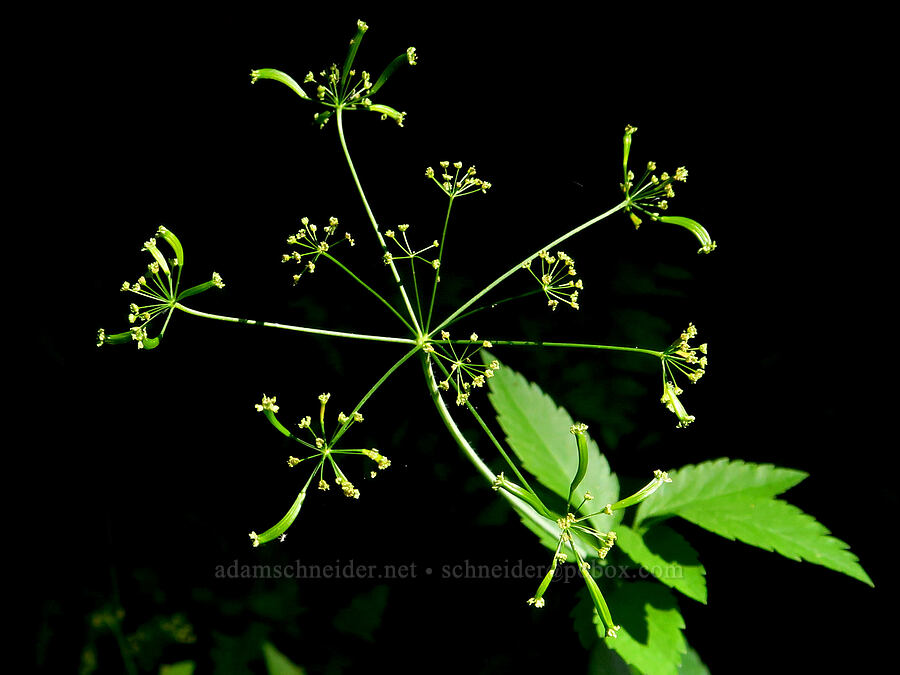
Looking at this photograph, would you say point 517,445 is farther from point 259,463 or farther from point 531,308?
point 259,463

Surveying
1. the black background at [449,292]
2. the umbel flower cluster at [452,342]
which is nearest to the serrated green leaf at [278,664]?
the black background at [449,292]

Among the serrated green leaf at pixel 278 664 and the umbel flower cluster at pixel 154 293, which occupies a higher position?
the umbel flower cluster at pixel 154 293

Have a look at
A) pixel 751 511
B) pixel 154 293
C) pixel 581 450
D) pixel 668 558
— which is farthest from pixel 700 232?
pixel 154 293

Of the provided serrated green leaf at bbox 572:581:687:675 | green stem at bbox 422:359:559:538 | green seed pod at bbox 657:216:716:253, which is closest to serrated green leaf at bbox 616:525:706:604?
serrated green leaf at bbox 572:581:687:675

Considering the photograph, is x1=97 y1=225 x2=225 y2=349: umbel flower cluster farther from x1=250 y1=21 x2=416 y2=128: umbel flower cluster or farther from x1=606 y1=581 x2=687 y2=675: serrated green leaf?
x1=606 y1=581 x2=687 y2=675: serrated green leaf

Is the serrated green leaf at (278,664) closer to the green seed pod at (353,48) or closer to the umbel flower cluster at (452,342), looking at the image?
the umbel flower cluster at (452,342)

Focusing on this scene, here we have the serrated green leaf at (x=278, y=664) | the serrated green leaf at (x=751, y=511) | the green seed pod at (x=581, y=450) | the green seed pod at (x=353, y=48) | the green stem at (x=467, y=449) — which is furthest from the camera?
the serrated green leaf at (x=278, y=664)
